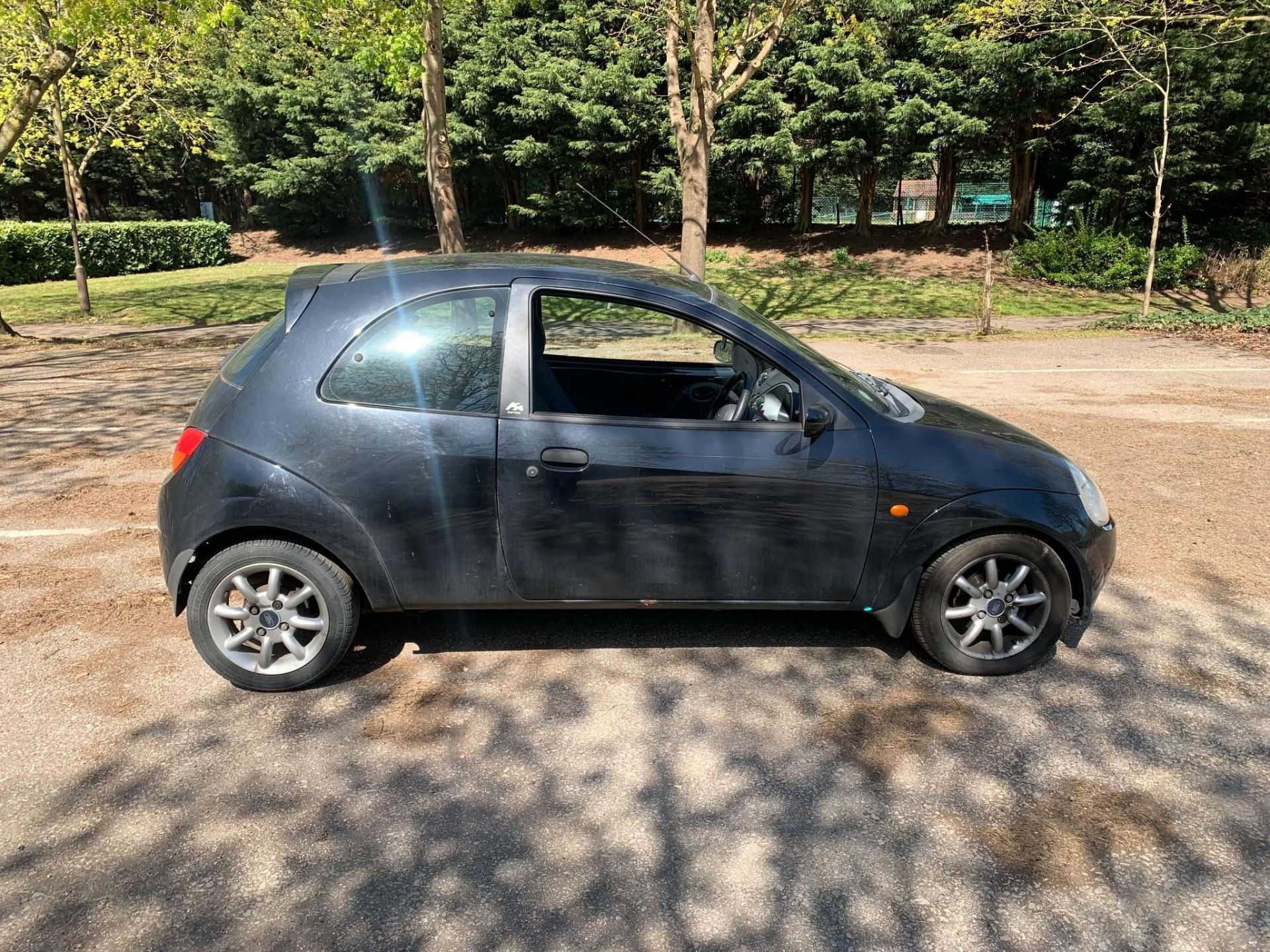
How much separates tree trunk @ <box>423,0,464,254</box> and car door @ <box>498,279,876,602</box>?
9.85m

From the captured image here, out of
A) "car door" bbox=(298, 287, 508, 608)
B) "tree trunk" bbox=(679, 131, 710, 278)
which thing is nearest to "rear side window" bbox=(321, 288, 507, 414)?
"car door" bbox=(298, 287, 508, 608)

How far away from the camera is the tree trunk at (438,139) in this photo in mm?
12586

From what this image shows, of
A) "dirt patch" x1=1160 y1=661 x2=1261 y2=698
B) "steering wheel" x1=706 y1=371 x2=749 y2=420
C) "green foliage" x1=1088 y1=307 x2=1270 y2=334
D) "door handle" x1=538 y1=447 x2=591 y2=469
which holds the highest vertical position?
"steering wheel" x1=706 y1=371 x2=749 y2=420

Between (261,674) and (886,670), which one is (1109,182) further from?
(261,674)

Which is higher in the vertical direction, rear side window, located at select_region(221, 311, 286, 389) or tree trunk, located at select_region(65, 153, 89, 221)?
tree trunk, located at select_region(65, 153, 89, 221)

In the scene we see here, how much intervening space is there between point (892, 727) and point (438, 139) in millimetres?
12294

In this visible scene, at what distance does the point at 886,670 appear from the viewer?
A: 3713 millimetres

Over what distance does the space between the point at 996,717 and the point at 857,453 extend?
1.17 meters

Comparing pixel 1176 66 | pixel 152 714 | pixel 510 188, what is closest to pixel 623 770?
pixel 152 714

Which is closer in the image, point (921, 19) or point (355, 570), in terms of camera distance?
point (355, 570)

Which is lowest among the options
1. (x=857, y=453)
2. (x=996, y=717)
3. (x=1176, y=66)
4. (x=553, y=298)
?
(x=996, y=717)

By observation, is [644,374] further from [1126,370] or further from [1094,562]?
[1126,370]

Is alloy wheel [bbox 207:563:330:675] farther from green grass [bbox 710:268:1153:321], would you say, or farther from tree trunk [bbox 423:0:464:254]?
green grass [bbox 710:268:1153:321]

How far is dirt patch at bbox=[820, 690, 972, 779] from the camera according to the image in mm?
3107
